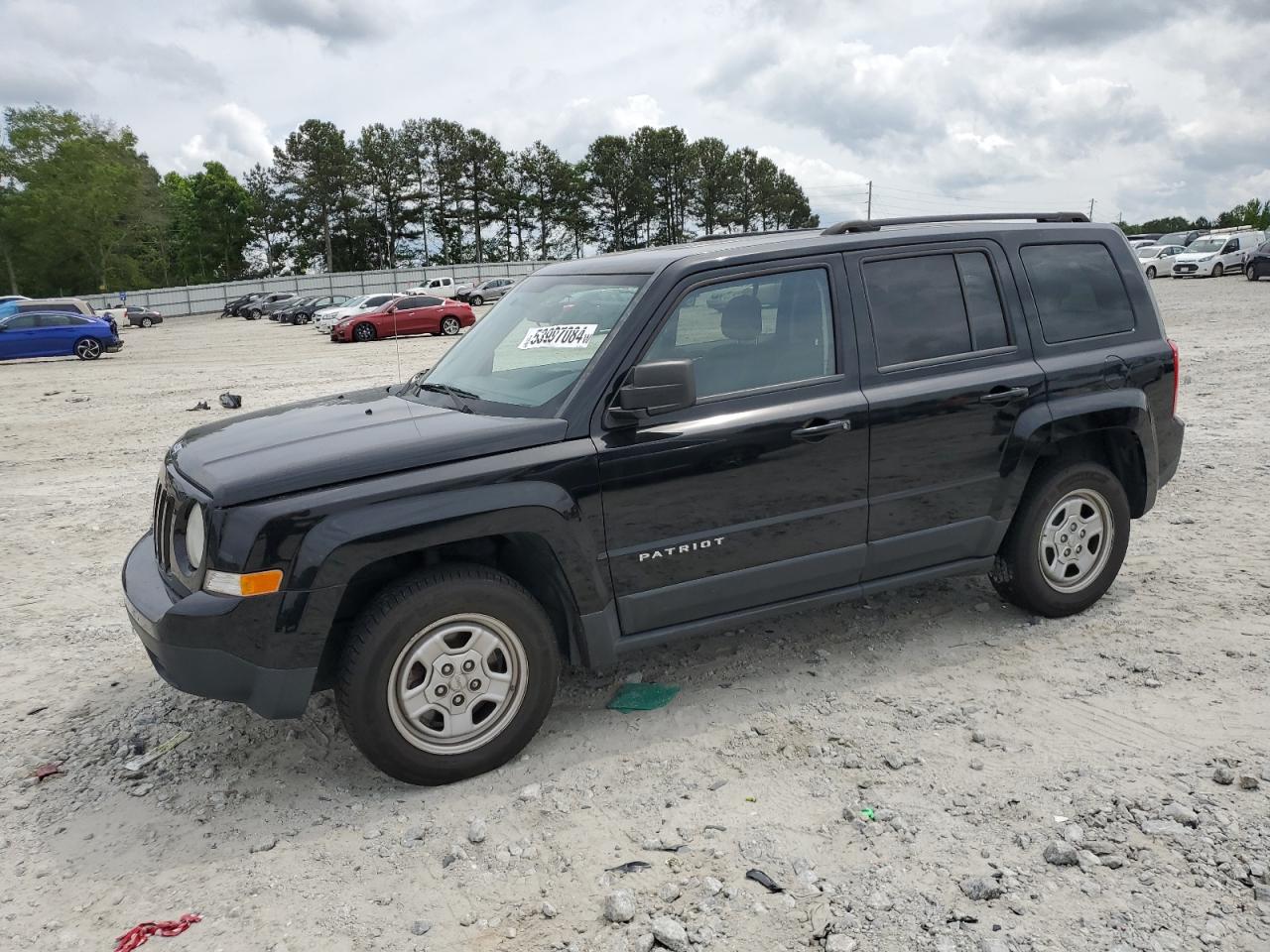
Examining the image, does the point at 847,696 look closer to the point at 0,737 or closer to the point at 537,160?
the point at 0,737

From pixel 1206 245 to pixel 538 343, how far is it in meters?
43.3

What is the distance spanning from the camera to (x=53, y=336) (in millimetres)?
28391

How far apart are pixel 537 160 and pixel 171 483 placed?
308 feet

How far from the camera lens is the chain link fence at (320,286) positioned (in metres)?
71.4

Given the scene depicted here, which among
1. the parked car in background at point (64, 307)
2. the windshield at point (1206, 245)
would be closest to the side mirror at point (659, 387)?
the parked car in background at point (64, 307)

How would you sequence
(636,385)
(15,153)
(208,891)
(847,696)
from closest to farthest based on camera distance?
(208,891) < (636,385) < (847,696) < (15,153)

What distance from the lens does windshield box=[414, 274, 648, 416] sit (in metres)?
4.08

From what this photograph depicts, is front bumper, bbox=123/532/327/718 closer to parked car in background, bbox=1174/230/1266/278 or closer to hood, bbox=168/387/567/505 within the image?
hood, bbox=168/387/567/505

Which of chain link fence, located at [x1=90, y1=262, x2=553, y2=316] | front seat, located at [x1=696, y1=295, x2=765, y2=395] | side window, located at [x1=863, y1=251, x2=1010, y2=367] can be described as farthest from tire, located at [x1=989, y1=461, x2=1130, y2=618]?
chain link fence, located at [x1=90, y1=262, x2=553, y2=316]

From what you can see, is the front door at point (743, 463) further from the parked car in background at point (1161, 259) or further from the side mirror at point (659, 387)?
the parked car in background at point (1161, 259)

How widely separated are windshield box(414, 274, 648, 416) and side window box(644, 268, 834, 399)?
273 mm

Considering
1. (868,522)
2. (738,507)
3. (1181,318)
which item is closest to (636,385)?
(738,507)

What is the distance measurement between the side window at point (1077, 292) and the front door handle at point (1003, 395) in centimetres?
37

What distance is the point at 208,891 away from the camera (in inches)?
127
